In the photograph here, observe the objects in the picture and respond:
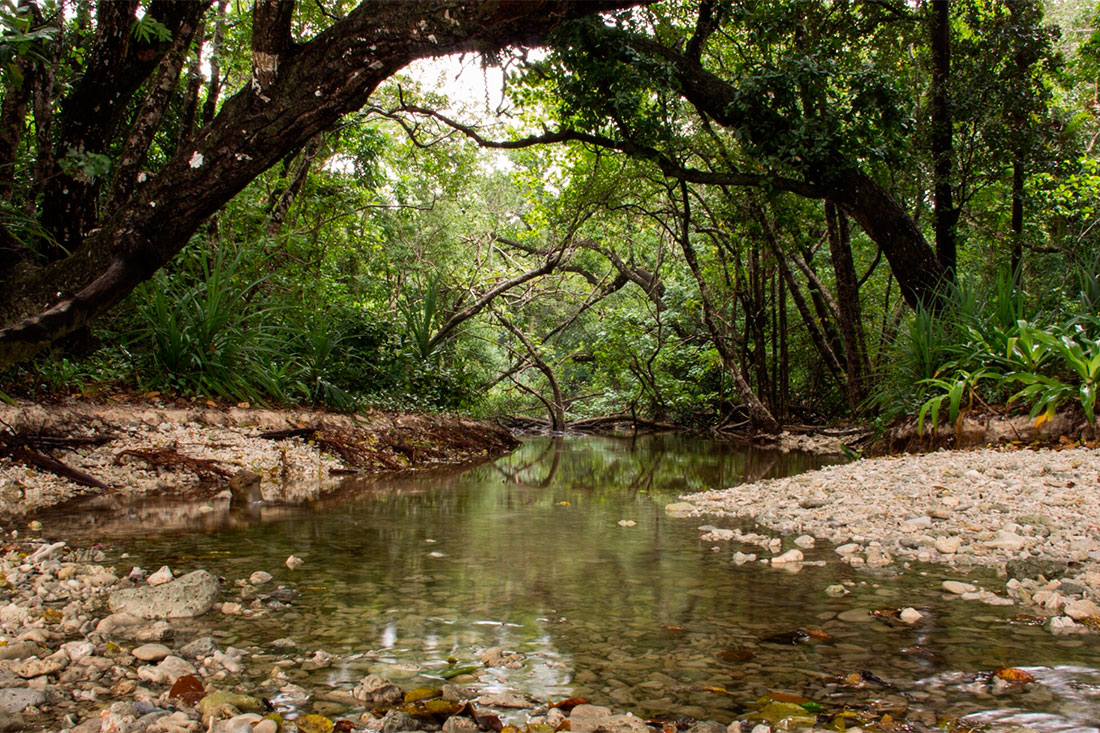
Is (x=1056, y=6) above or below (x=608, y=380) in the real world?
above

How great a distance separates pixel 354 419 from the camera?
642cm

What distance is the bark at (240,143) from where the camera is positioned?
3.37 m

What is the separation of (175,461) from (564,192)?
21.5 ft

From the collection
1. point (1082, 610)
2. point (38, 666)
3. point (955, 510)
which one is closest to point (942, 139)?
point (955, 510)

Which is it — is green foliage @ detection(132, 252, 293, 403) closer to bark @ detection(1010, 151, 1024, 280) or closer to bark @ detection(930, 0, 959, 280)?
bark @ detection(930, 0, 959, 280)

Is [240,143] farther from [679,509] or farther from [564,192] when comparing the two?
[564,192]

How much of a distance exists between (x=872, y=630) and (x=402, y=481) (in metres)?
3.84

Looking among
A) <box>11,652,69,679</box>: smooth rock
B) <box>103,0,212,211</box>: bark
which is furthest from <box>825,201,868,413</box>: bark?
<box>11,652,69,679</box>: smooth rock

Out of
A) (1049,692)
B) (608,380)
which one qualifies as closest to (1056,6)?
(608,380)

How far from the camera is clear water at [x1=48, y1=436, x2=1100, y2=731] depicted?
1.48 metres

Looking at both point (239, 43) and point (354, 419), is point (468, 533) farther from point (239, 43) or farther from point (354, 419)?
point (239, 43)

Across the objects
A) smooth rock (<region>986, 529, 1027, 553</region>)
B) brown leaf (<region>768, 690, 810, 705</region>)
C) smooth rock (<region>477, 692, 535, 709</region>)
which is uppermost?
smooth rock (<region>986, 529, 1027, 553</region>)

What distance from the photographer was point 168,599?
6.10 ft

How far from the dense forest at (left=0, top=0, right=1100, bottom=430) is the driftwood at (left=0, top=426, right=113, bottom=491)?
1.56 ft
